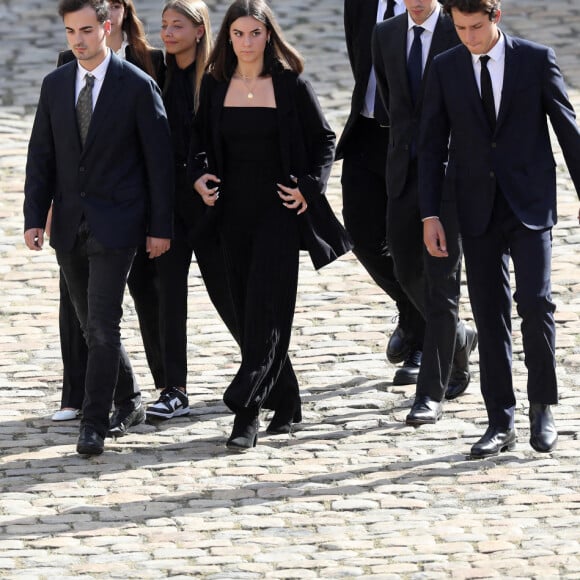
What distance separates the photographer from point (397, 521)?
771 centimetres

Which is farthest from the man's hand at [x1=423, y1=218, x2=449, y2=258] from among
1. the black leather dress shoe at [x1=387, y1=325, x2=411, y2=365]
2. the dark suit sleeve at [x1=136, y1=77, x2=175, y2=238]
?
the black leather dress shoe at [x1=387, y1=325, x2=411, y2=365]

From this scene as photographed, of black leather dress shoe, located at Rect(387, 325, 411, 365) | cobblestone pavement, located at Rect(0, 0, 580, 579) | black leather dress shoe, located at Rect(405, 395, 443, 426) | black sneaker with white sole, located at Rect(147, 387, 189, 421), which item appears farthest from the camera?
black leather dress shoe, located at Rect(387, 325, 411, 365)

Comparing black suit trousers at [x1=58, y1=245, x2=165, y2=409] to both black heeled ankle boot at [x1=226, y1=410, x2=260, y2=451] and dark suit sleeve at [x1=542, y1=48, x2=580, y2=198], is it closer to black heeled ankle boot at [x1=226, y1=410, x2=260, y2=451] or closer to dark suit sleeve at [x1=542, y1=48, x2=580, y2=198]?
black heeled ankle boot at [x1=226, y1=410, x2=260, y2=451]

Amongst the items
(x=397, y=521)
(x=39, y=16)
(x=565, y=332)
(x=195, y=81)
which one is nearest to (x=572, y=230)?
(x=565, y=332)

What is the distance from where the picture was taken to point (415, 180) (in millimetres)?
9148

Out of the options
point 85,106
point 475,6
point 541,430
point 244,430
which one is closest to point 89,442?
point 244,430

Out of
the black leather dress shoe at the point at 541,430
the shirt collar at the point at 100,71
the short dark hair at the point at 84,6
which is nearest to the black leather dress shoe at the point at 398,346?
the black leather dress shoe at the point at 541,430

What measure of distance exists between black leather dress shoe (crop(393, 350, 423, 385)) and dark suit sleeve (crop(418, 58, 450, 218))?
1.42 metres

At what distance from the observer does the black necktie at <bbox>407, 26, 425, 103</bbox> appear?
9.10 metres

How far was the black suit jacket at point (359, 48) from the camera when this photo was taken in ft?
31.7

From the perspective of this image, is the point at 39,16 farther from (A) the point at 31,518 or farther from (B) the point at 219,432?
(A) the point at 31,518

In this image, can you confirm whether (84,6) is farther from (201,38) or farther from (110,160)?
(201,38)

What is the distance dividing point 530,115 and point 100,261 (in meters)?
2.10

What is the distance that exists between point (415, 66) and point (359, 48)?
0.73 meters
